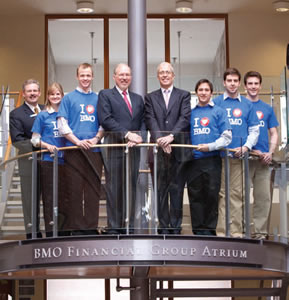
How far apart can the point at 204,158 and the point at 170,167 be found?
40cm

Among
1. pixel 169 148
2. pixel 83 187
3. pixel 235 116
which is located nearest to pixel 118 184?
pixel 83 187

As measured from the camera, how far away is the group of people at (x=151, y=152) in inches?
393

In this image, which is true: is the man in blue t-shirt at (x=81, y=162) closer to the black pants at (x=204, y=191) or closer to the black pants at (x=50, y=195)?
the black pants at (x=50, y=195)

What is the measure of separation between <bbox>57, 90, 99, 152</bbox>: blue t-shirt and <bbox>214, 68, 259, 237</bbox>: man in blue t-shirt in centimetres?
151

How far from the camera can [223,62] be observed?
1803cm

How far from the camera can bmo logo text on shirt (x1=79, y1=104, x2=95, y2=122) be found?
10266mm

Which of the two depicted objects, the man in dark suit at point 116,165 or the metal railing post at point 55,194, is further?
the metal railing post at point 55,194

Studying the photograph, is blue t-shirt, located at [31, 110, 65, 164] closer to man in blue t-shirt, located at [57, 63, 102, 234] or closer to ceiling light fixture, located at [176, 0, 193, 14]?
man in blue t-shirt, located at [57, 63, 102, 234]

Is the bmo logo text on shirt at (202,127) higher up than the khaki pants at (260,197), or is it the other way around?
the bmo logo text on shirt at (202,127)

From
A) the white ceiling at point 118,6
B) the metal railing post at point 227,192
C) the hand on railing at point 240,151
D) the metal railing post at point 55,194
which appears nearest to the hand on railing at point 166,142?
the metal railing post at point 227,192

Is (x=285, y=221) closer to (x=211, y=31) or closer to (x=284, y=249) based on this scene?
(x=284, y=249)

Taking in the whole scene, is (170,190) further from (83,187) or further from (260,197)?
(260,197)

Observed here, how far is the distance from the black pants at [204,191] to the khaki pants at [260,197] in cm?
51

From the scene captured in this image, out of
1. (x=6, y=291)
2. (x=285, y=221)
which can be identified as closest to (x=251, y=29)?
(x=6, y=291)
